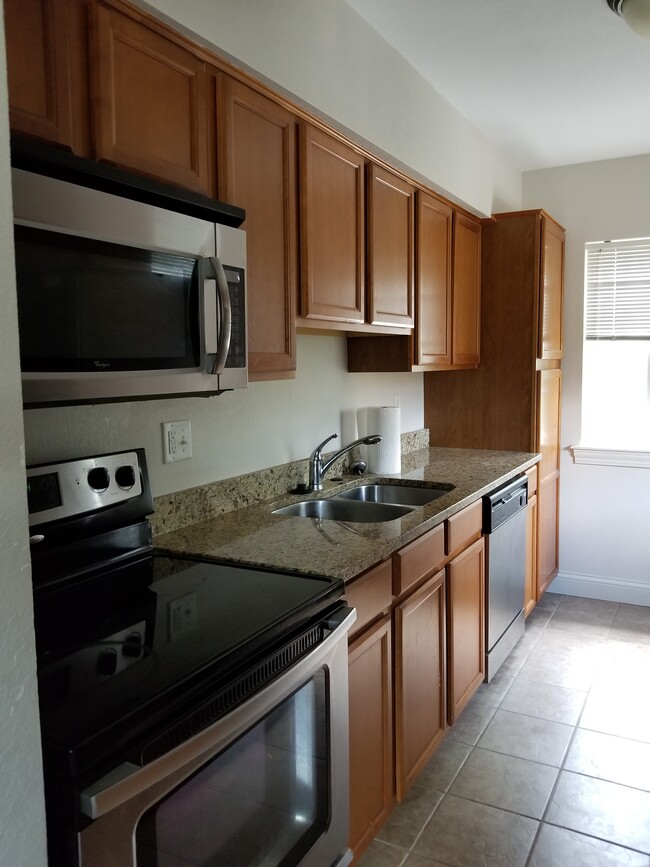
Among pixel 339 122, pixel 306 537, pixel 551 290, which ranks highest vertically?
pixel 339 122

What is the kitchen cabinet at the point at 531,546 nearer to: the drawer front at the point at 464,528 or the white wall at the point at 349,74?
the drawer front at the point at 464,528

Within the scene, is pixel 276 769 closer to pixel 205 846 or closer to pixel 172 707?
pixel 205 846

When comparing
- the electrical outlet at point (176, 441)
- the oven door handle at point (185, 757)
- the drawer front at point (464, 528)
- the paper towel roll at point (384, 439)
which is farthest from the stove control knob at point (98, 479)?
the paper towel roll at point (384, 439)

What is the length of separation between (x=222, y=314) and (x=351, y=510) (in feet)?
3.98

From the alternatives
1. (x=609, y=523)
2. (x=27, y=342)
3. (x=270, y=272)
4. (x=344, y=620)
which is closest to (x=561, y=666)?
(x=609, y=523)

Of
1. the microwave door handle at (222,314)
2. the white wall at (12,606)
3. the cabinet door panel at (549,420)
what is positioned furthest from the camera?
the cabinet door panel at (549,420)

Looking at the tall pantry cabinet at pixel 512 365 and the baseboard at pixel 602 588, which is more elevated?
the tall pantry cabinet at pixel 512 365

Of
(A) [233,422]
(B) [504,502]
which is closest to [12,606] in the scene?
(A) [233,422]

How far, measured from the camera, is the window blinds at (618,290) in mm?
3951

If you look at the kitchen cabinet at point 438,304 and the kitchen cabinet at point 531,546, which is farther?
the kitchen cabinet at point 531,546

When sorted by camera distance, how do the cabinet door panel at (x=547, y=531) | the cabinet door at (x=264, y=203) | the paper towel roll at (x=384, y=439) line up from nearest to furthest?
the cabinet door at (x=264, y=203) → the paper towel roll at (x=384, y=439) → the cabinet door panel at (x=547, y=531)

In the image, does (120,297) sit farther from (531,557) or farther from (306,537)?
(531,557)

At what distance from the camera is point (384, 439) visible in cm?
291

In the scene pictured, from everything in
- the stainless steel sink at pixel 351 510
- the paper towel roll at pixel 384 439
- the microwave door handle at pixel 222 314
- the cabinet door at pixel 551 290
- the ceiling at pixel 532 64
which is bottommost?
the stainless steel sink at pixel 351 510
